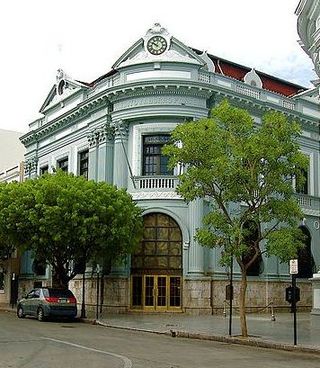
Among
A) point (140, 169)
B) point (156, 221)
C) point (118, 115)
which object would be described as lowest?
point (156, 221)

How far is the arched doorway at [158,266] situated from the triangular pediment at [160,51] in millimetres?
8621

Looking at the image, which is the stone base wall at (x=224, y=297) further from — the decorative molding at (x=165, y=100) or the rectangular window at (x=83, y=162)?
the rectangular window at (x=83, y=162)

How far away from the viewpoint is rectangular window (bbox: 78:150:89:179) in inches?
1545

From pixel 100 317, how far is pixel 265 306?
10.5m

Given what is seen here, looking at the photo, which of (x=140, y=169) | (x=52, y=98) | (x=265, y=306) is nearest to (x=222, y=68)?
(x=140, y=169)

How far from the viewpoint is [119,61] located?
36.6 metres

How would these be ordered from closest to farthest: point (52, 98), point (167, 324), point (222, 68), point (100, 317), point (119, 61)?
1. point (167, 324)
2. point (100, 317)
3. point (119, 61)
4. point (222, 68)
5. point (52, 98)

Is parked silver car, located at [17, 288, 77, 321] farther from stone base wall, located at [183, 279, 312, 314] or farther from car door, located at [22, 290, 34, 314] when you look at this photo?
stone base wall, located at [183, 279, 312, 314]

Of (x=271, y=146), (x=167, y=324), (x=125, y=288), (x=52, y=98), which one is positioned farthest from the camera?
(x=52, y=98)

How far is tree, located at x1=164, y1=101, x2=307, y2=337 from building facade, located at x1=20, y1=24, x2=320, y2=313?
12201 mm

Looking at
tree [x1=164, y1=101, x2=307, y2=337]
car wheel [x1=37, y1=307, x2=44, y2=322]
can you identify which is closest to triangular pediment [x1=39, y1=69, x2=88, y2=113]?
car wheel [x1=37, y1=307, x2=44, y2=322]

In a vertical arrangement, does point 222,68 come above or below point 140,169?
above

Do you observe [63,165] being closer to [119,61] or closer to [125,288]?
[119,61]

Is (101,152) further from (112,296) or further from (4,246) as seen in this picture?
(112,296)
